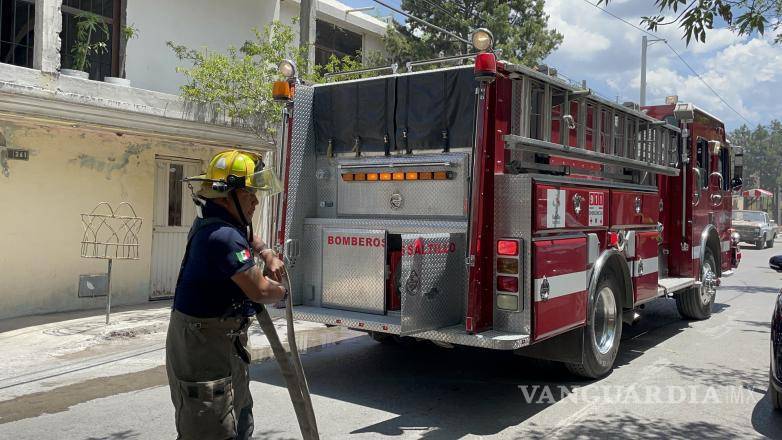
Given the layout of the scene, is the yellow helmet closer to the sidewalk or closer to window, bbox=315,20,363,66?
the sidewalk

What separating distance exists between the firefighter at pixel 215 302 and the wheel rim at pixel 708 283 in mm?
8117

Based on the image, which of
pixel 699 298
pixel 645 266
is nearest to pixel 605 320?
pixel 645 266

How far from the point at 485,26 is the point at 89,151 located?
13.0 metres

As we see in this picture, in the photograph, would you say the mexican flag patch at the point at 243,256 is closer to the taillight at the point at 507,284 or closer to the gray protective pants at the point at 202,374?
the gray protective pants at the point at 202,374

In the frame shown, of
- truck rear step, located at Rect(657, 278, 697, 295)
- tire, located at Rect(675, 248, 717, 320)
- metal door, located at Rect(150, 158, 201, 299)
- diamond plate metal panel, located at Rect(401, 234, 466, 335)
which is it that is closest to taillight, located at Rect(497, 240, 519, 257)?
diamond plate metal panel, located at Rect(401, 234, 466, 335)

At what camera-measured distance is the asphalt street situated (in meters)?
4.90

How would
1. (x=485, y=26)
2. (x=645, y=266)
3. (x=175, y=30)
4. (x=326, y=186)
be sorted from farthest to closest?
(x=485, y=26), (x=175, y=30), (x=645, y=266), (x=326, y=186)

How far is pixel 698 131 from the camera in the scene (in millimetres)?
9539

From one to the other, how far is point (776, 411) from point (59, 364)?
6.89 m

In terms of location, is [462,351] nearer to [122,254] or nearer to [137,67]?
[122,254]

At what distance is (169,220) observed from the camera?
11.4 m

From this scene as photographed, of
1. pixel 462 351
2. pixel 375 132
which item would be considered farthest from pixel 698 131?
pixel 375 132

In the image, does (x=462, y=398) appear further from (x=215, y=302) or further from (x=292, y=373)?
(x=215, y=302)

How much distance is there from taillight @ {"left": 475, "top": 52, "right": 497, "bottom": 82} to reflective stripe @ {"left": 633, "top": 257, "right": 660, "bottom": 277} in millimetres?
3040
